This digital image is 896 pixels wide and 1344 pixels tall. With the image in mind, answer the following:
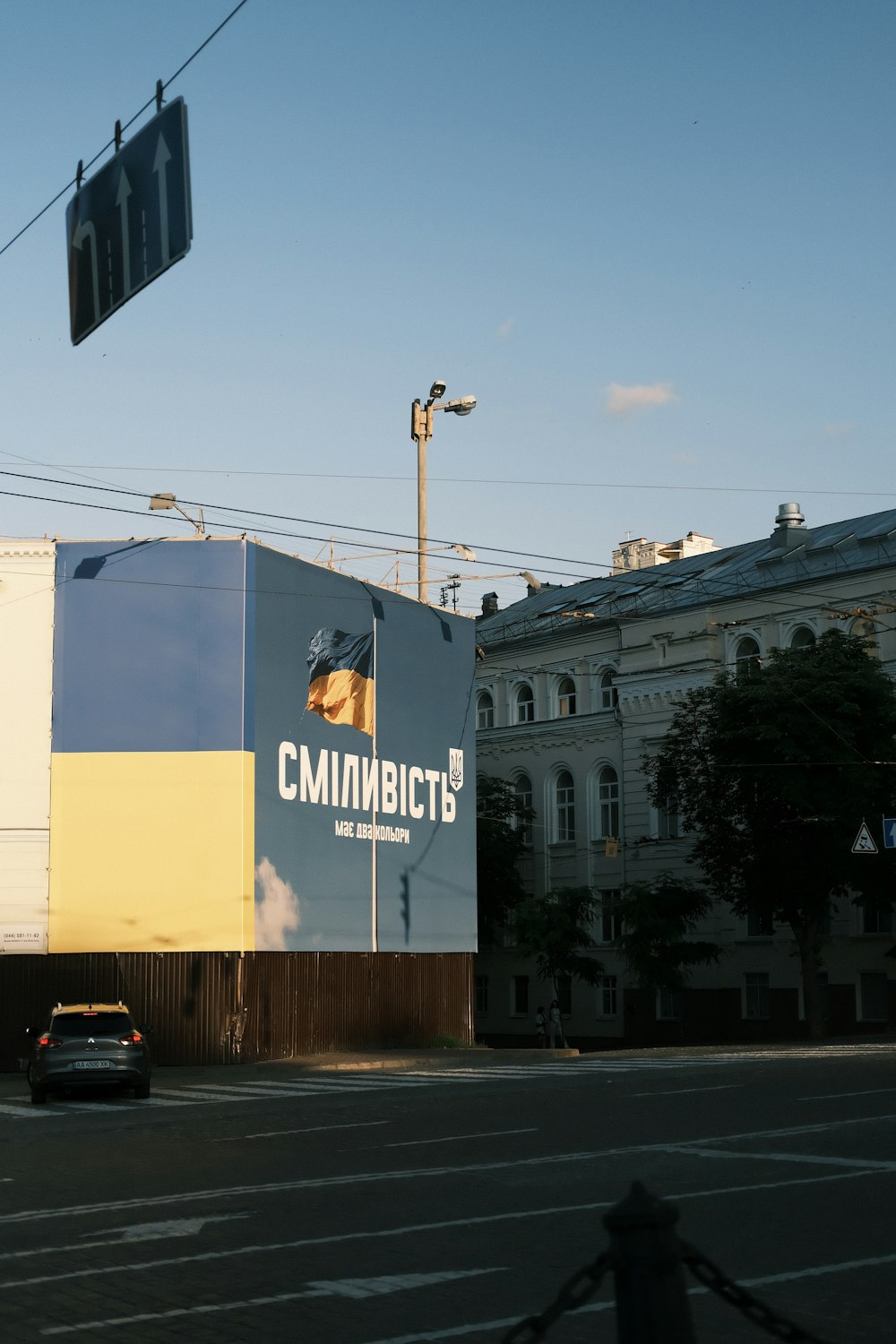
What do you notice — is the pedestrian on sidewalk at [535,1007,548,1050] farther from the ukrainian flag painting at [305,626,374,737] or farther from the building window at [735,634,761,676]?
the ukrainian flag painting at [305,626,374,737]

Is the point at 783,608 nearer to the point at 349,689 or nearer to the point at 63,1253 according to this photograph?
the point at 349,689

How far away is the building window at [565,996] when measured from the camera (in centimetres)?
5712

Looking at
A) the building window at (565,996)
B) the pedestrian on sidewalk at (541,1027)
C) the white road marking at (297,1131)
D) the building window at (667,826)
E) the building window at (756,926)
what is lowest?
the pedestrian on sidewalk at (541,1027)

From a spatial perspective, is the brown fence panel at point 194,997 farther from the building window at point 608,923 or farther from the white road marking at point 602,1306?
the white road marking at point 602,1306

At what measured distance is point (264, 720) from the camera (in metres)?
33.8

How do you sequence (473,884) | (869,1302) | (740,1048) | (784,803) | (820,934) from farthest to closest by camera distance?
(820,934) < (784,803) < (473,884) < (740,1048) < (869,1302)

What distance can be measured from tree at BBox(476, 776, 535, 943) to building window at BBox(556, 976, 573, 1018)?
10.4ft

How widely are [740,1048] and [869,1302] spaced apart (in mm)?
28919

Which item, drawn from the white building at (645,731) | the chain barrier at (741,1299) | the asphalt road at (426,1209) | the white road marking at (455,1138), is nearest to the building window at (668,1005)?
the white building at (645,731)

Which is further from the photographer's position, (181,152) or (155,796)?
(155,796)

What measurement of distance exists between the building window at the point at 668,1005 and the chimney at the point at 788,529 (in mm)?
15784

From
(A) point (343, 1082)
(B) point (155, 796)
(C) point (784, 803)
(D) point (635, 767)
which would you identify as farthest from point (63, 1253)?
(D) point (635, 767)

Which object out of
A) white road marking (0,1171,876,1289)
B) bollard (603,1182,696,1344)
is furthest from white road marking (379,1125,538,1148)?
bollard (603,1182,696,1344)

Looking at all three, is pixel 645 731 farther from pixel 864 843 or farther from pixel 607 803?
pixel 864 843
